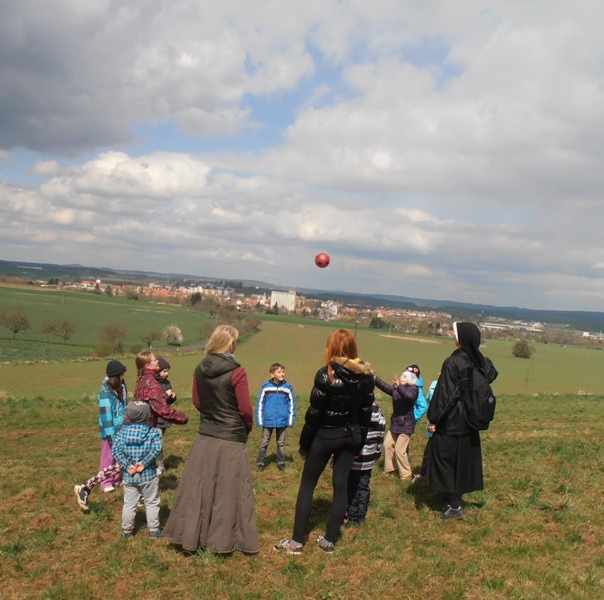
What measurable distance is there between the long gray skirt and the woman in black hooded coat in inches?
96.6

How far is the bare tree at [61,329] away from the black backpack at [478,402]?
7230cm

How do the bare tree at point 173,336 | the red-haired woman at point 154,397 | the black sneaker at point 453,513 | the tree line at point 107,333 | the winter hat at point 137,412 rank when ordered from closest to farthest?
the winter hat at point 137,412 → the black sneaker at point 453,513 → the red-haired woman at point 154,397 → the tree line at point 107,333 → the bare tree at point 173,336

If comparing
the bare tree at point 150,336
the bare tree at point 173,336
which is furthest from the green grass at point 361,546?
the bare tree at point 173,336

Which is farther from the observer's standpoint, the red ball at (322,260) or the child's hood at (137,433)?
the red ball at (322,260)

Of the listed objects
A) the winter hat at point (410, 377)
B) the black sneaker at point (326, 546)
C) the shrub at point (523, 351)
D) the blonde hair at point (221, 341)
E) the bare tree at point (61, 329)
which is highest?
the blonde hair at point (221, 341)

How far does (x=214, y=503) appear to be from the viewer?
205 inches

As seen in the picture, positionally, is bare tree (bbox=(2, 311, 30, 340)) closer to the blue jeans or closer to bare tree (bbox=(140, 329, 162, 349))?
bare tree (bbox=(140, 329, 162, 349))

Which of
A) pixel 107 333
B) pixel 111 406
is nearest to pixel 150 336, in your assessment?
pixel 107 333

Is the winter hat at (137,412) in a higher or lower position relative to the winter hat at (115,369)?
lower

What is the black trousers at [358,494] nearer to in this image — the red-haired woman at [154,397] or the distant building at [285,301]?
the red-haired woman at [154,397]

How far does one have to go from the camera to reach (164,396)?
275 inches

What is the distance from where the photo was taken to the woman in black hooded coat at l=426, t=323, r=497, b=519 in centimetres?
610

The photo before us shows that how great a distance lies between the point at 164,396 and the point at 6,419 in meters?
11.7

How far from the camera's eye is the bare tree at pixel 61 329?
6987 cm
